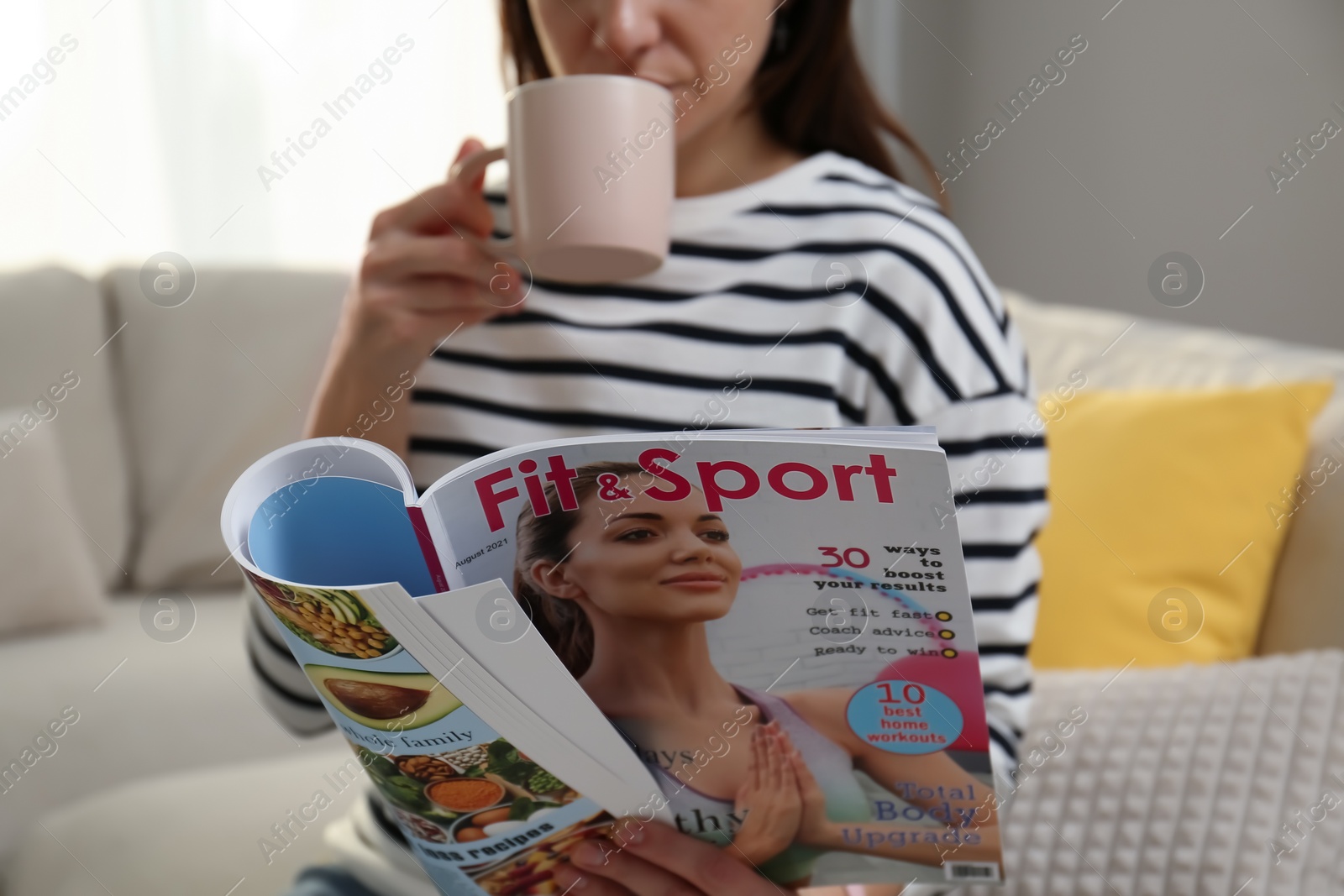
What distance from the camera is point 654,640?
41cm

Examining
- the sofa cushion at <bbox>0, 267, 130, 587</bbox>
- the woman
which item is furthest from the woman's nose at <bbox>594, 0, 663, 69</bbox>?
the sofa cushion at <bbox>0, 267, 130, 587</bbox>

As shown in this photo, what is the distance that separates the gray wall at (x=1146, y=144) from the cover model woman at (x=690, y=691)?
4.26 ft

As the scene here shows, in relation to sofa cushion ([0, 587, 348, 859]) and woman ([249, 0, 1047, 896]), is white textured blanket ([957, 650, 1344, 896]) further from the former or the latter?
sofa cushion ([0, 587, 348, 859])

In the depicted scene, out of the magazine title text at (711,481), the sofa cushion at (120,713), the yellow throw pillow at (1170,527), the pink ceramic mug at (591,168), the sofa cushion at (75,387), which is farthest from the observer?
the sofa cushion at (75,387)

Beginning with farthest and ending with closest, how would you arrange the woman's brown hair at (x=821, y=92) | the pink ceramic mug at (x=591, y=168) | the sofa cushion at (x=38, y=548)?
the sofa cushion at (x=38, y=548) < the woman's brown hair at (x=821, y=92) < the pink ceramic mug at (x=591, y=168)

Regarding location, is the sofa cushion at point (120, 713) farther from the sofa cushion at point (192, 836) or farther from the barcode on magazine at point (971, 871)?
the barcode on magazine at point (971, 871)

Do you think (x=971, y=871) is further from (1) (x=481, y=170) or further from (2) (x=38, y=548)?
(2) (x=38, y=548)

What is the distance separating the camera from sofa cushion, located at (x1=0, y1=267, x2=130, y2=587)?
1.75m

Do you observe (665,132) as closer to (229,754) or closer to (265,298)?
(229,754)

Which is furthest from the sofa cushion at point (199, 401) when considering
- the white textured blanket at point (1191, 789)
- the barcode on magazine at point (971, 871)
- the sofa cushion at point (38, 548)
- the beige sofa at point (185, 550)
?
the barcode on magazine at point (971, 871)

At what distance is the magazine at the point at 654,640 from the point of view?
0.37 metres

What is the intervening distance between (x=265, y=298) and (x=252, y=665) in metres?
1.29

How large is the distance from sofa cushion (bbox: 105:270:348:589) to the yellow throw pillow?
4.33 ft

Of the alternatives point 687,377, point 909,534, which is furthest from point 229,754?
point 909,534
